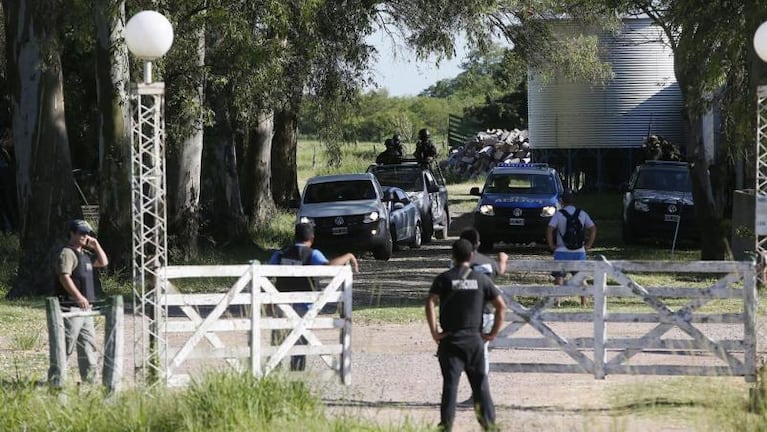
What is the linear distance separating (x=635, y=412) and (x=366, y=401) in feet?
7.81

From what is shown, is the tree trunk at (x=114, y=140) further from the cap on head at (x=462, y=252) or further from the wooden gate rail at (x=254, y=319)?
the cap on head at (x=462, y=252)

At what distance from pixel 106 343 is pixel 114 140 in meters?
11.6

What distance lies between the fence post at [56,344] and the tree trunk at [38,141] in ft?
32.8

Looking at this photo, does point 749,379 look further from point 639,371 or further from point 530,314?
point 530,314

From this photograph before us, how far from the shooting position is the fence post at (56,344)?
471 inches

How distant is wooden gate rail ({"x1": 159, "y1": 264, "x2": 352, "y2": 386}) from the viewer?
12.6 m

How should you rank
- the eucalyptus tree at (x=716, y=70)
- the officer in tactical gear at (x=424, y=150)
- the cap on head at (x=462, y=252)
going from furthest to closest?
the officer in tactical gear at (x=424, y=150), the eucalyptus tree at (x=716, y=70), the cap on head at (x=462, y=252)

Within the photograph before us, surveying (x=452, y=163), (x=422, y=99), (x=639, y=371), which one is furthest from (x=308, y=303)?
(x=422, y=99)

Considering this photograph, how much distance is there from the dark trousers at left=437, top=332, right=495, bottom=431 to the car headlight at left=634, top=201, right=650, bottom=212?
20187 millimetres

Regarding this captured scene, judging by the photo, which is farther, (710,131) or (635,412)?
(710,131)

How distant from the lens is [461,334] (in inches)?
402

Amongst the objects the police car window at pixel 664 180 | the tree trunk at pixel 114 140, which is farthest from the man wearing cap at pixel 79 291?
the police car window at pixel 664 180

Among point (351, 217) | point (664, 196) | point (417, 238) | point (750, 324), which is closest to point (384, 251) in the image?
point (351, 217)

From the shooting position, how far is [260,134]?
115 ft
